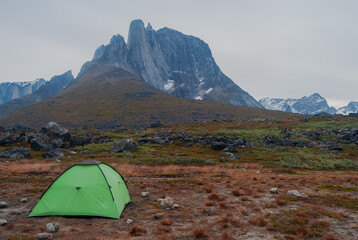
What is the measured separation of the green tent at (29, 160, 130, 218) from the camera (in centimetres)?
1248

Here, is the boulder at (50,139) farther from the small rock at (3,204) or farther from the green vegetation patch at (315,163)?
the green vegetation patch at (315,163)

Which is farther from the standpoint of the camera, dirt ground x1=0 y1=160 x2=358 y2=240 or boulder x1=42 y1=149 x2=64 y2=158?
boulder x1=42 y1=149 x2=64 y2=158

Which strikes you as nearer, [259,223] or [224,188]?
[259,223]

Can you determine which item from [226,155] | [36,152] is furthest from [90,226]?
[36,152]

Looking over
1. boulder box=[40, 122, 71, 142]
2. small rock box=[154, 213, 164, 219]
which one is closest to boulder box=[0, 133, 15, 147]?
boulder box=[40, 122, 71, 142]

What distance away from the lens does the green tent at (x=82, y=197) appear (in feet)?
41.0

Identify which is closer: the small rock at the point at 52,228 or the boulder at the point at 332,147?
the small rock at the point at 52,228

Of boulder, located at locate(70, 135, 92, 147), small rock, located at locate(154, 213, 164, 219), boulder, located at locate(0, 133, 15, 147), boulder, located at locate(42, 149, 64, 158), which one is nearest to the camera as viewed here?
small rock, located at locate(154, 213, 164, 219)

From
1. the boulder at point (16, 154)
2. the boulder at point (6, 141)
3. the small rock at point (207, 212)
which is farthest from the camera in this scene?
the boulder at point (6, 141)

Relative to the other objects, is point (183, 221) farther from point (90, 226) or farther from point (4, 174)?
point (4, 174)

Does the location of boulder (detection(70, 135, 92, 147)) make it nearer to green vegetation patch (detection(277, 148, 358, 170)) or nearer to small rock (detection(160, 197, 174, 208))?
green vegetation patch (detection(277, 148, 358, 170))

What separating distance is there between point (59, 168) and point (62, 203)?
21.0 m

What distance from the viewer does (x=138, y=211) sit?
13875 millimetres

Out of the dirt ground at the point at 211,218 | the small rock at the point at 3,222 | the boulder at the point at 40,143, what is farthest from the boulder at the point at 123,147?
the small rock at the point at 3,222
